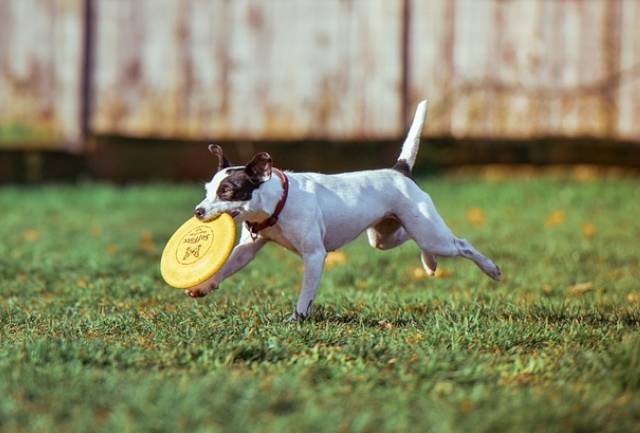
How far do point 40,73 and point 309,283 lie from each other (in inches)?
270

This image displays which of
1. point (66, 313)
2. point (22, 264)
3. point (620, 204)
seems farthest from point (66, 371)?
point (620, 204)

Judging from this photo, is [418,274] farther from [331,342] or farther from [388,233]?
A: [331,342]

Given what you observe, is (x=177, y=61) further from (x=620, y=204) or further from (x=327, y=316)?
(x=327, y=316)

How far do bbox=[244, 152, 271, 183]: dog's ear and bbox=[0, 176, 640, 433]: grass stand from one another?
0.63 m

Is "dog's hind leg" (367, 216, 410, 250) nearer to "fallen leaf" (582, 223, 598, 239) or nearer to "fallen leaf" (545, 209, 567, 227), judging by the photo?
"fallen leaf" (582, 223, 598, 239)

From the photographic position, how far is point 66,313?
484 centimetres

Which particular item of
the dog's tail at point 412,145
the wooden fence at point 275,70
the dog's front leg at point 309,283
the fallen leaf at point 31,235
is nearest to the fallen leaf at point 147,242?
the fallen leaf at point 31,235

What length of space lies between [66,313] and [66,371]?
4.93ft

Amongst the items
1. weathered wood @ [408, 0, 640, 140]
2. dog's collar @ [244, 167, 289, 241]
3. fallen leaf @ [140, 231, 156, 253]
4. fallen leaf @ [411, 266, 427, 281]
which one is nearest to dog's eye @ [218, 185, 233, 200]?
dog's collar @ [244, 167, 289, 241]

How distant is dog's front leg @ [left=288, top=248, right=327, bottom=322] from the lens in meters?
4.60

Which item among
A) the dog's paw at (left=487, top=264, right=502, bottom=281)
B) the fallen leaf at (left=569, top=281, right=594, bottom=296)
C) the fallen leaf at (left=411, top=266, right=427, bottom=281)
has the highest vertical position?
the dog's paw at (left=487, top=264, right=502, bottom=281)

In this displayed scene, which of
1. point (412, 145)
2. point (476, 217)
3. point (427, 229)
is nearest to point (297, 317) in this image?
point (427, 229)

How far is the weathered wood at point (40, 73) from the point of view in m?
10.5

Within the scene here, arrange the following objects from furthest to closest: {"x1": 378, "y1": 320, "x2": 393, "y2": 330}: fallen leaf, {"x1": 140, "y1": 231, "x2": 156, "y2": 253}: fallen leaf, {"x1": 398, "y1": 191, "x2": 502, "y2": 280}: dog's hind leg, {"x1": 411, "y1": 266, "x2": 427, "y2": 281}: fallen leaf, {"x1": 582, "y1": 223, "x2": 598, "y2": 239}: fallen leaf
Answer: {"x1": 582, "y1": 223, "x2": 598, "y2": 239}: fallen leaf
{"x1": 140, "y1": 231, "x2": 156, "y2": 253}: fallen leaf
{"x1": 411, "y1": 266, "x2": 427, "y2": 281}: fallen leaf
{"x1": 398, "y1": 191, "x2": 502, "y2": 280}: dog's hind leg
{"x1": 378, "y1": 320, "x2": 393, "y2": 330}: fallen leaf
